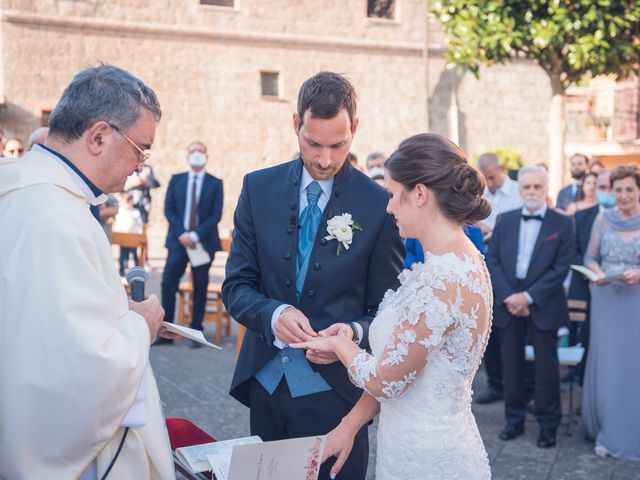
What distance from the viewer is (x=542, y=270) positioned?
6.59 m

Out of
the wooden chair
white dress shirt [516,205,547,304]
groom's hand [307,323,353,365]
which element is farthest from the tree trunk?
groom's hand [307,323,353,365]

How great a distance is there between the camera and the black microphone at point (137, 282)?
270 cm

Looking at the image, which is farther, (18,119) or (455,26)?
(18,119)


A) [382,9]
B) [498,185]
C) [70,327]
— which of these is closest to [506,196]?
[498,185]

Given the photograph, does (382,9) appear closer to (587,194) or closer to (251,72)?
(251,72)

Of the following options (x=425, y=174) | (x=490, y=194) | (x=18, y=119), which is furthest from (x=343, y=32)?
(x=425, y=174)

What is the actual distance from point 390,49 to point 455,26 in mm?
9951

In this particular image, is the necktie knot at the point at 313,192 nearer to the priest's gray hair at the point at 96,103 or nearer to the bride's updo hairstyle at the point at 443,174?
the bride's updo hairstyle at the point at 443,174

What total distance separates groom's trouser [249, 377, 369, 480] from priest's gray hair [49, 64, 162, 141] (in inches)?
45.7

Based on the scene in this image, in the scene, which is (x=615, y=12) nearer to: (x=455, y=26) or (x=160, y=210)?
(x=455, y=26)

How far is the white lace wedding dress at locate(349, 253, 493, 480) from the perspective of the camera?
2.66 meters

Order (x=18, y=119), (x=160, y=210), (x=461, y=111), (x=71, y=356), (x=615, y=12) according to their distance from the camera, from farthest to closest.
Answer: (x=461, y=111) → (x=160, y=210) → (x=18, y=119) → (x=615, y=12) → (x=71, y=356)

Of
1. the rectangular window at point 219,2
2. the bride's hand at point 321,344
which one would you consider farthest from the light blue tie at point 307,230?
the rectangular window at point 219,2

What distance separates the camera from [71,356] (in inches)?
88.4
